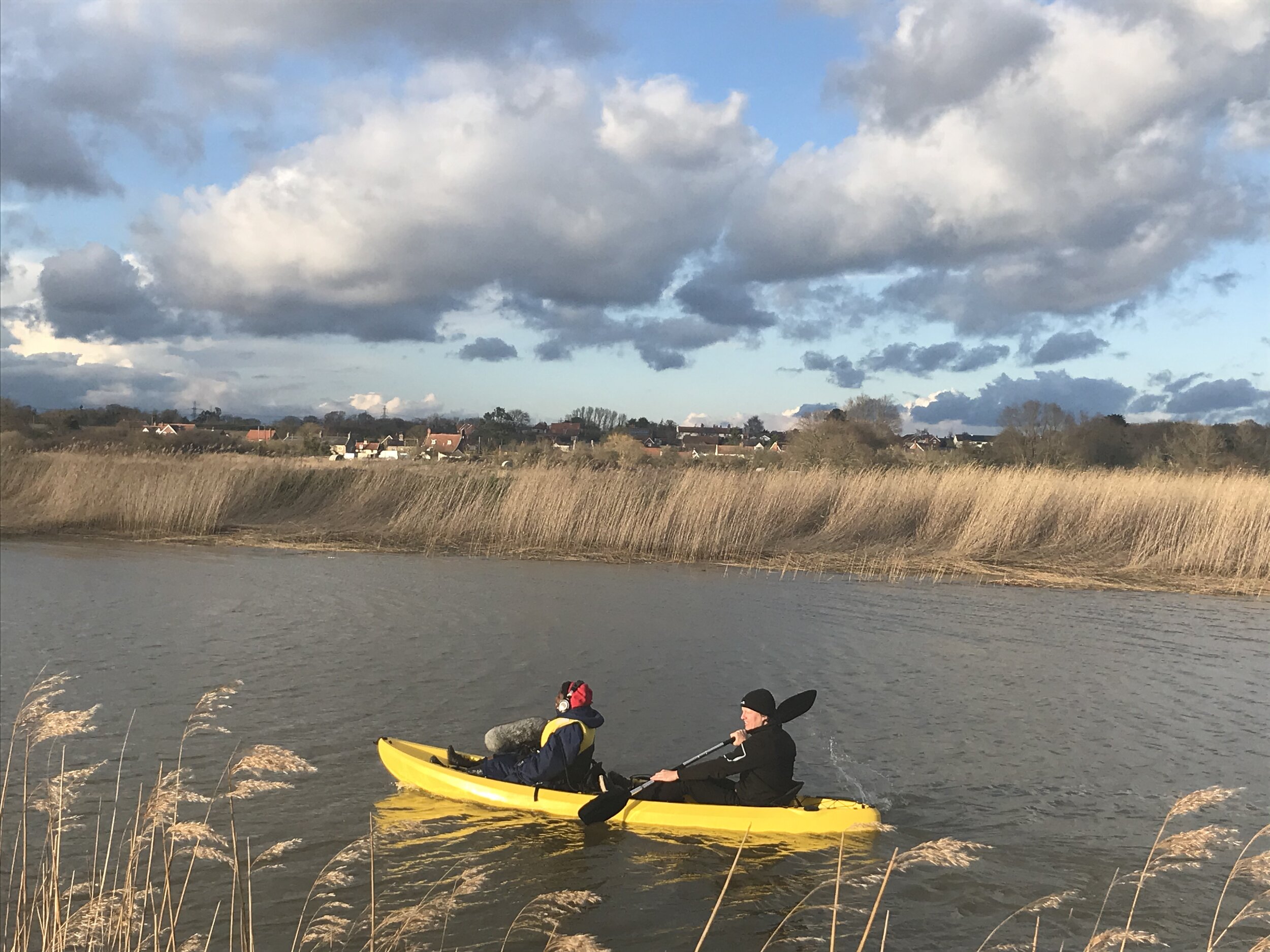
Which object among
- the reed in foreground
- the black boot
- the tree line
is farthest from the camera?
the tree line

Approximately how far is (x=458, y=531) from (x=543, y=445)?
24.0m

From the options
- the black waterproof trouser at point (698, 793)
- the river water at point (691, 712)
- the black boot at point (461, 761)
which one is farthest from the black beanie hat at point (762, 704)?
the black boot at point (461, 761)

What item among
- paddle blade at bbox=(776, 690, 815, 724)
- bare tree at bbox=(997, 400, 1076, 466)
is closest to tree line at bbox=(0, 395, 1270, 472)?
bare tree at bbox=(997, 400, 1076, 466)

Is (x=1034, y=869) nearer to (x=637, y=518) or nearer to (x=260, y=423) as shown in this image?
(x=637, y=518)

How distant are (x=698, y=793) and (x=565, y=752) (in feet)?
2.73

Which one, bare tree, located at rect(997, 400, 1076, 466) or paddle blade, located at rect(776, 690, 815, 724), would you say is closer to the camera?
paddle blade, located at rect(776, 690, 815, 724)

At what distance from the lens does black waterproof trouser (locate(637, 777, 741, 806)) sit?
5.89 metres

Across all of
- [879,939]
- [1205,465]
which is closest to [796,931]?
[879,939]

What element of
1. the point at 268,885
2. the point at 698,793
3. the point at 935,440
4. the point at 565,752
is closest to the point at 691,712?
the point at 698,793

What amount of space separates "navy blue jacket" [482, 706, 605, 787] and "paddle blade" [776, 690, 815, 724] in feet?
3.49

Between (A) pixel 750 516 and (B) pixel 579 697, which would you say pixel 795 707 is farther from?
(A) pixel 750 516

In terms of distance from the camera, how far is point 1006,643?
11.0 metres

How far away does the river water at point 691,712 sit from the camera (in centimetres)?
502

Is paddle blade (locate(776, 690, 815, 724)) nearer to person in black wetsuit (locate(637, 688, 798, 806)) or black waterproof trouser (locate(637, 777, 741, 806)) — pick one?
person in black wetsuit (locate(637, 688, 798, 806))
